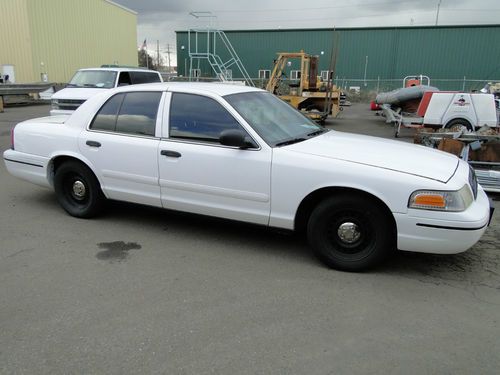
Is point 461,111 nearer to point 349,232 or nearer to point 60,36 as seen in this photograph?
point 349,232

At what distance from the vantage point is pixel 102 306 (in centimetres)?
332

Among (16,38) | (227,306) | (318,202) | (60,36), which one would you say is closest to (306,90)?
(318,202)

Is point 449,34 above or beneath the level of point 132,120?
above

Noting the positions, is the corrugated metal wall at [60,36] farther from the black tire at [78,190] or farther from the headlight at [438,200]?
the headlight at [438,200]

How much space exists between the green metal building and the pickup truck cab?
2377 cm

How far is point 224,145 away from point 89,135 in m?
1.78

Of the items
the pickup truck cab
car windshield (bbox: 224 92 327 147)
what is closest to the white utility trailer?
car windshield (bbox: 224 92 327 147)

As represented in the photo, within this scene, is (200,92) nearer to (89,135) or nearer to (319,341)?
(89,135)

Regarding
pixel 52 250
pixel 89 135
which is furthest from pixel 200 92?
pixel 52 250

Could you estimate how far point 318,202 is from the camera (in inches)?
160

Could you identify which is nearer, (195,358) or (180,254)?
(195,358)

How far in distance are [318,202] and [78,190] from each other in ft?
9.55

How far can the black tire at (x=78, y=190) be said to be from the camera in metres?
5.10

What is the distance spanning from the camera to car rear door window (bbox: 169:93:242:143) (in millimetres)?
4316
